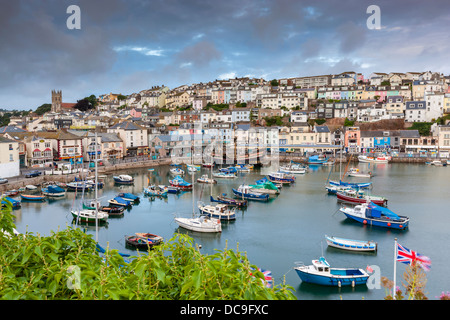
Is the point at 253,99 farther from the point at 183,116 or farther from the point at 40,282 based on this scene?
the point at 40,282

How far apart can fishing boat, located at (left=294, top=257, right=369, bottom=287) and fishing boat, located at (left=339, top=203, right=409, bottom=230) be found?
3.72 m

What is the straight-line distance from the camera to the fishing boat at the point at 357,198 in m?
12.7

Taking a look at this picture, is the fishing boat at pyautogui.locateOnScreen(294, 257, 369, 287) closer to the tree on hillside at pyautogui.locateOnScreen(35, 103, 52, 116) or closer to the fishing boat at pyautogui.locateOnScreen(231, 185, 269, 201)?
the fishing boat at pyautogui.locateOnScreen(231, 185, 269, 201)

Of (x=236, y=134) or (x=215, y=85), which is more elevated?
(x=215, y=85)

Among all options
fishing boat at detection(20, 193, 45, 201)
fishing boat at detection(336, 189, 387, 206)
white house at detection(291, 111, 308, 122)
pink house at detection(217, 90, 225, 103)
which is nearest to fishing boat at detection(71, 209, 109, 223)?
fishing boat at detection(20, 193, 45, 201)

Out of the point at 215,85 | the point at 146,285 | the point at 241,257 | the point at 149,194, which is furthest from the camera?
the point at 215,85

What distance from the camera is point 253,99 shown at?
40.5 metres

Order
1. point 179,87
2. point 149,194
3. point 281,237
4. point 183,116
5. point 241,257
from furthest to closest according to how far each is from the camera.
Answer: point 179,87, point 183,116, point 149,194, point 281,237, point 241,257

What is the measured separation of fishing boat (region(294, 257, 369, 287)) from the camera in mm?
6500

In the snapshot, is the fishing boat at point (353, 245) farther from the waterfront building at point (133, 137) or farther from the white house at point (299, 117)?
the white house at point (299, 117)

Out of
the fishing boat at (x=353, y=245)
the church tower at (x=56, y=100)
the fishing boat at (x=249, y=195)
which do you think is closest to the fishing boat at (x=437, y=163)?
the fishing boat at (x=249, y=195)

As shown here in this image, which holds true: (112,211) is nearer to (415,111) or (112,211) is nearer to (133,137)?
(133,137)

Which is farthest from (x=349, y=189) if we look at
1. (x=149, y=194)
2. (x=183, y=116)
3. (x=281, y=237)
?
(x=183, y=116)
